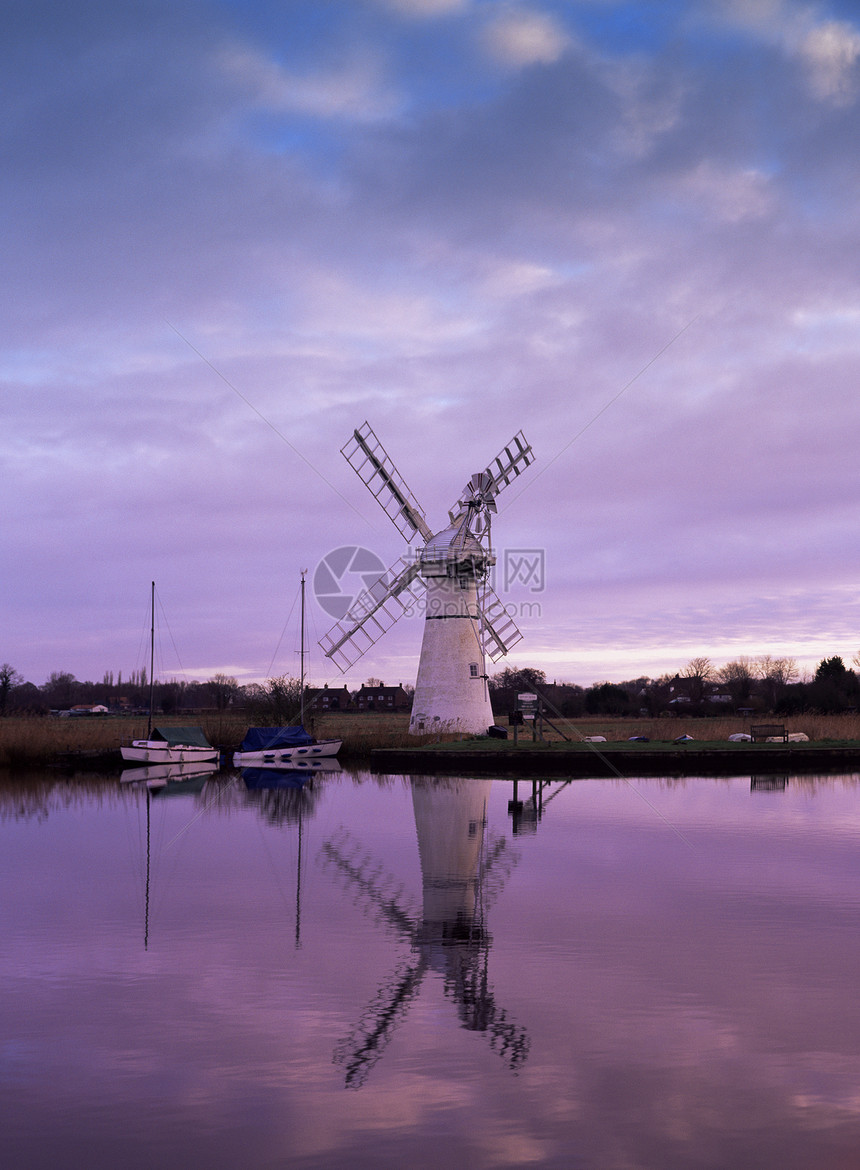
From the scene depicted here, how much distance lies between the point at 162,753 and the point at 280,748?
467 cm

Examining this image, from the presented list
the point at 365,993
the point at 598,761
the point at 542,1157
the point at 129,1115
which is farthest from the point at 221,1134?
the point at 598,761

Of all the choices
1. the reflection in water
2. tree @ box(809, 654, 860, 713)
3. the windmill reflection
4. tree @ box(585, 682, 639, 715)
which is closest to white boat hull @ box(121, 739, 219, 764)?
the windmill reflection

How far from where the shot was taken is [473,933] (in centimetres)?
1079

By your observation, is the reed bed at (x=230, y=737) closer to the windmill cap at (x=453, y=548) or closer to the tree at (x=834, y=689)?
the windmill cap at (x=453, y=548)

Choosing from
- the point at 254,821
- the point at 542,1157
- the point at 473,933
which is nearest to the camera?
the point at 542,1157

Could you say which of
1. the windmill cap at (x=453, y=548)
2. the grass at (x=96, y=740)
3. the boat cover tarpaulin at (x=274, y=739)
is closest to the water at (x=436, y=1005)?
the grass at (x=96, y=740)

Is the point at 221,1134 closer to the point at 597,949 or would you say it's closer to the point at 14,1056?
the point at 14,1056

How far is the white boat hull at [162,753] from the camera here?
4106 cm

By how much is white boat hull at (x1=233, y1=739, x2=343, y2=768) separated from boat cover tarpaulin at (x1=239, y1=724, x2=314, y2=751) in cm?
23

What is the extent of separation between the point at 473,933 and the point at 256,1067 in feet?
13.3

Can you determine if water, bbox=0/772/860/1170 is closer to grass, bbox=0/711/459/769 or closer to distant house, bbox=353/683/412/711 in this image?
grass, bbox=0/711/459/769

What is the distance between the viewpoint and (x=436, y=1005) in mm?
8336

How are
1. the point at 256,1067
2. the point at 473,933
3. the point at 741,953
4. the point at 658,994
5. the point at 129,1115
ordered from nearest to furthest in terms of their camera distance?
the point at 129,1115
the point at 256,1067
the point at 658,994
the point at 741,953
the point at 473,933

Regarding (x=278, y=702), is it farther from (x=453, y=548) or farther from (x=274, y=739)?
(x=453, y=548)
